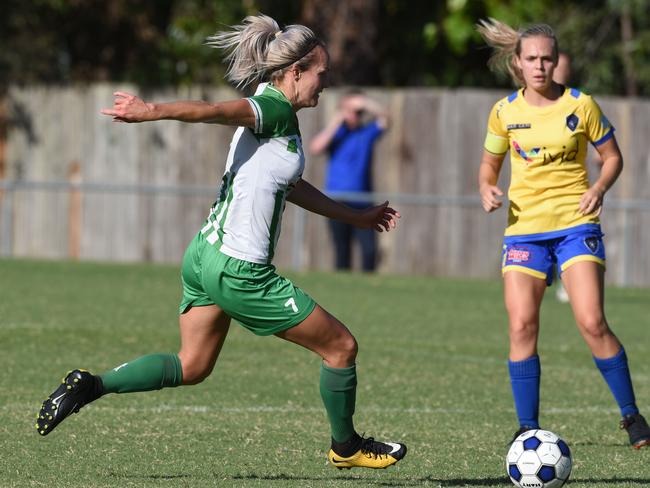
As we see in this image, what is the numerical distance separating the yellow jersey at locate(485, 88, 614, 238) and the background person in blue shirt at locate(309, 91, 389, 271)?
11161mm

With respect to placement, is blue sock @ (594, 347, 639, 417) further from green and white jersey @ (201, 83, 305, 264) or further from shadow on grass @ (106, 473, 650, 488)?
green and white jersey @ (201, 83, 305, 264)

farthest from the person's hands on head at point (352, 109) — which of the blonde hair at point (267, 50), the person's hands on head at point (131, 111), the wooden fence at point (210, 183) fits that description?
the person's hands on head at point (131, 111)

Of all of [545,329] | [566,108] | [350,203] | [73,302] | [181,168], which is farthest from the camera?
[181,168]

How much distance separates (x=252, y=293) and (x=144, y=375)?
68 cm

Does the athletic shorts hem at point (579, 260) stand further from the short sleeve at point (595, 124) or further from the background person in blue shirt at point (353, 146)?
the background person in blue shirt at point (353, 146)

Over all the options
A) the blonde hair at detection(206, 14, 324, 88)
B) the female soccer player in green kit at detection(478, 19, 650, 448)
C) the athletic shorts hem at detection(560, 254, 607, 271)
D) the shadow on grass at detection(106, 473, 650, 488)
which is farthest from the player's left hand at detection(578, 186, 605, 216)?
the blonde hair at detection(206, 14, 324, 88)

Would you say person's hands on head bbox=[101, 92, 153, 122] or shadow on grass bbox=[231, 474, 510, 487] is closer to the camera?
person's hands on head bbox=[101, 92, 153, 122]

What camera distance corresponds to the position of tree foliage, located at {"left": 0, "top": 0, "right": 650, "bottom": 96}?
21.0m

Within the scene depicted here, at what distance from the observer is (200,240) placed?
20.5 feet

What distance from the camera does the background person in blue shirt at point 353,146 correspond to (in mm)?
18906

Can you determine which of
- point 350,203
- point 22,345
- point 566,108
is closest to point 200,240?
point 566,108

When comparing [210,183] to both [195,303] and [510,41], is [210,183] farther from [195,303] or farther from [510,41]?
[195,303]

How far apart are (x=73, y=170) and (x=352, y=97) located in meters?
4.81

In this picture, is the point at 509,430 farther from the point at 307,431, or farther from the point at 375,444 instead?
the point at 375,444
